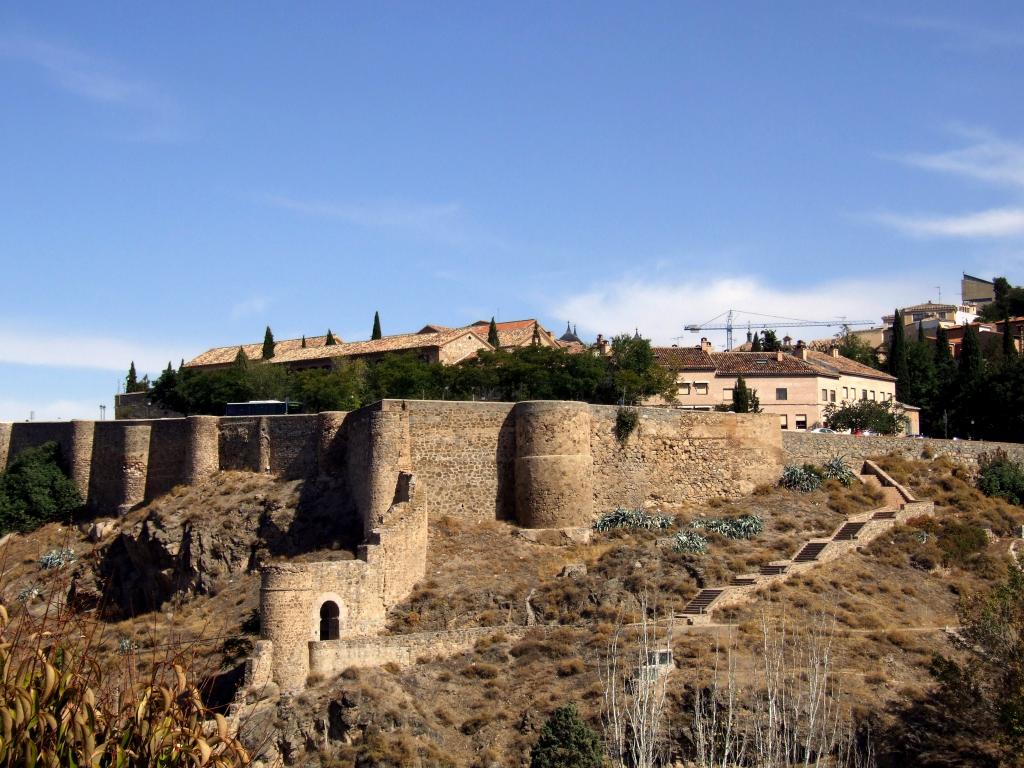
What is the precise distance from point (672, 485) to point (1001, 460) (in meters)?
14.8

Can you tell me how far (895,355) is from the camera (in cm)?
7969

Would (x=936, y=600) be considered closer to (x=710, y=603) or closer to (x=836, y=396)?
(x=710, y=603)

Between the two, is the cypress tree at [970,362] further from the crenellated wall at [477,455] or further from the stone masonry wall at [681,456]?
the crenellated wall at [477,455]

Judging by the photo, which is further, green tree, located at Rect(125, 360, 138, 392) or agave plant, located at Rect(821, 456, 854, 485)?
green tree, located at Rect(125, 360, 138, 392)

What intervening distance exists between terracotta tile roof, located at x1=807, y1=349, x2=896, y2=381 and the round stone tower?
90.9ft

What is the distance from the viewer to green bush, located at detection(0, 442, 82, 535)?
5206 centimetres

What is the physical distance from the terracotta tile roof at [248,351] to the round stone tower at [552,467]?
36.3 metres

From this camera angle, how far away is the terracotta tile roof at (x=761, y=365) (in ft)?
227

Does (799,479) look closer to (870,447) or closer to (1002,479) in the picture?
(870,447)

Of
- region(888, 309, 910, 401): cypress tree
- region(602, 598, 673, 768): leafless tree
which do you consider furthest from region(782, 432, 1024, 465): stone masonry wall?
region(888, 309, 910, 401): cypress tree

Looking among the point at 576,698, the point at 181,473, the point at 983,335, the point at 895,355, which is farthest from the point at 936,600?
the point at 983,335

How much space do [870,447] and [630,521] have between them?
12.6m

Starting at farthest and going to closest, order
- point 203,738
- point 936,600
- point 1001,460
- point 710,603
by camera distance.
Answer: point 1001,460 → point 936,600 → point 710,603 → point 203,738

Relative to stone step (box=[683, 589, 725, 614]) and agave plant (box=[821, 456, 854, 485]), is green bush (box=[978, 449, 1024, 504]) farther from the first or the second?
stone step (box=[683, 589, 725, 614])
